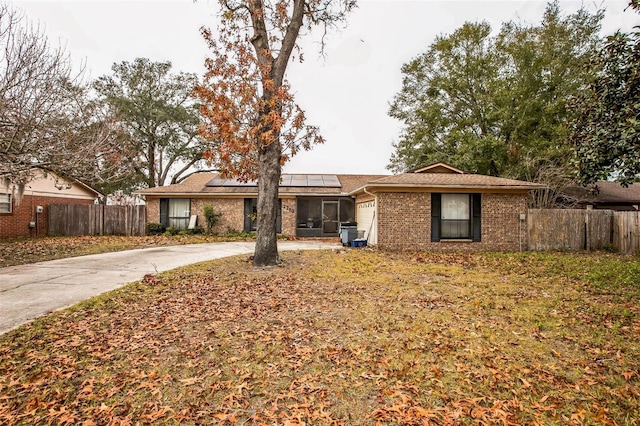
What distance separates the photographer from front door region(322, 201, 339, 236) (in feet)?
67.9

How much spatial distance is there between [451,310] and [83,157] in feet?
30.7

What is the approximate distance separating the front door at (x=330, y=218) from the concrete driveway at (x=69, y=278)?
9.77 metres

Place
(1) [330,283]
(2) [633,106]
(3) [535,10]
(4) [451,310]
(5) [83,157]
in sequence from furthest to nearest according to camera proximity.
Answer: (3) [535,10]
(5) [83,157]
(1) [330,283]
(2) [633,106]
(4) [451,310]

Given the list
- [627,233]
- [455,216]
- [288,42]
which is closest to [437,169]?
[455,216]

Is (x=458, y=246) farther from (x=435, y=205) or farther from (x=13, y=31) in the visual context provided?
(x=13, y=31)

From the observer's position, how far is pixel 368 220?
617 inches

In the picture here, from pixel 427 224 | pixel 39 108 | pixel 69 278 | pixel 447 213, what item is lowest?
pixel 69 278

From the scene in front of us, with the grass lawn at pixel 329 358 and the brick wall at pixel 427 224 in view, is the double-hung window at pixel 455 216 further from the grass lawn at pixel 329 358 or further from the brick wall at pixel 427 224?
the grass lawn at pixel 329 358

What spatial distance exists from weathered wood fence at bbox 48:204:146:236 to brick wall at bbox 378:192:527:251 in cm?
1297

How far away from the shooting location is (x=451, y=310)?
17.8 ft

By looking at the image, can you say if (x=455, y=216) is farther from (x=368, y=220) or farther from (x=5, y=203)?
(x=5, y=203)

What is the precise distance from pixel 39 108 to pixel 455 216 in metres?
13.5

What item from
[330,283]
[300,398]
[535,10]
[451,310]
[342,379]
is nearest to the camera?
[300,398]

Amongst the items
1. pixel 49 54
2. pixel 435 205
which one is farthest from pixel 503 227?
pixel 49 54
